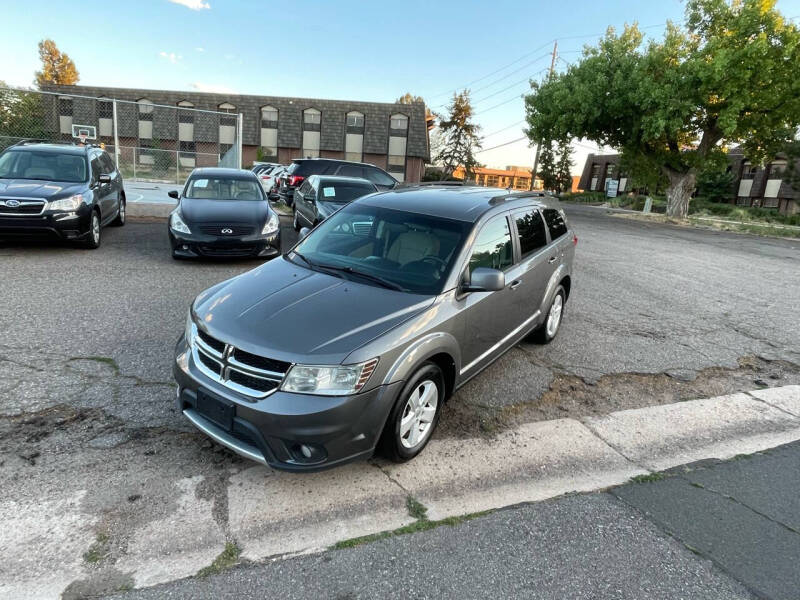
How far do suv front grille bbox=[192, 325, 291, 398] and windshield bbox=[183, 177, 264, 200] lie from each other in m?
6.49

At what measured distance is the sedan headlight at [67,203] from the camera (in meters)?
7.79

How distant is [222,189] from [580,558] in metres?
8.39

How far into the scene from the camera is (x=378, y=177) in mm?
15633

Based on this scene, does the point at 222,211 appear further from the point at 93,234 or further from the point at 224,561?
the point at 224,561

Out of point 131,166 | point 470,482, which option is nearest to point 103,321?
point 470,482

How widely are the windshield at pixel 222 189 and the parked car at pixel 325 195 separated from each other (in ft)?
4.08

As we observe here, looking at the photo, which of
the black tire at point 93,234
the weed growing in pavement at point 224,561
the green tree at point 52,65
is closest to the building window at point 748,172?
the black tire at point 93,234

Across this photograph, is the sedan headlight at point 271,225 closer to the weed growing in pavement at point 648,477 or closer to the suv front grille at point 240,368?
the suv front grille at point 240,368

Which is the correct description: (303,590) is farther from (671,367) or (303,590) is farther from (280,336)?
(671,367)

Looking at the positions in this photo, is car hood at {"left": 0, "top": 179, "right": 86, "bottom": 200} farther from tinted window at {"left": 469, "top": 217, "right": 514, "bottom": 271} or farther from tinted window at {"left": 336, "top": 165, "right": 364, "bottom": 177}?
tinted window at {"left": 336, "top": 165, "right": 364, "bottom": 177}

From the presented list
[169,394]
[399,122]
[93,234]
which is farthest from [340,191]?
[399,122]

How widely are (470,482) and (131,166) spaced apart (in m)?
20.6

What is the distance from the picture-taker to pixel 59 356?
453 centimetres

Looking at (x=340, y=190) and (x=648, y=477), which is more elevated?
(x=340, y=190)
